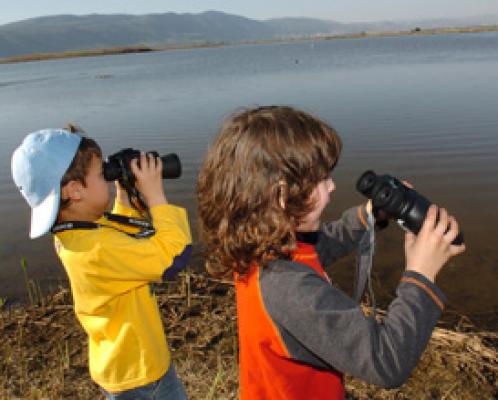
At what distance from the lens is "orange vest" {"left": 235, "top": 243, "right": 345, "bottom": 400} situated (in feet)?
4.49

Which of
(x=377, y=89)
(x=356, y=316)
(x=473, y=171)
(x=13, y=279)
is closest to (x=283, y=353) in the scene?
(x=356, y=316)

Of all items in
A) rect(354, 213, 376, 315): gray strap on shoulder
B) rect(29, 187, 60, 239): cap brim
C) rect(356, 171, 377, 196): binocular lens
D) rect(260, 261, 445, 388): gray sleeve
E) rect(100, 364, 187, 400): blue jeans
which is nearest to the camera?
rect(260, 261, 445, 388): gray sleeve

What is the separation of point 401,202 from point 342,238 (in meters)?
0.54

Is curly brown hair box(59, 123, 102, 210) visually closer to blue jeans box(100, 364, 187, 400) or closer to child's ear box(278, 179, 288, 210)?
blue jeans box(100, 364, 187, 400)

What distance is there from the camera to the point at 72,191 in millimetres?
1966

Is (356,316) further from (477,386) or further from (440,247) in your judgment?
(477,386)

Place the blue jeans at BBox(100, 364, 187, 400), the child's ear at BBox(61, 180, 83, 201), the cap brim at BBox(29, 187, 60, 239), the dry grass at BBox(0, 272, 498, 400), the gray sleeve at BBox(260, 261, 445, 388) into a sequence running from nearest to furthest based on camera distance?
the gray sleeve at BBox(260, 261, 445, 388)
the cap brim at BBox(29, 187, 60, 239)
the child's ear at BBox(61, 180, 83, 201)
the blue jeans at BBox(100, 364, 187, 400)
the dry grass at BBox(0, 272, 498, 400)

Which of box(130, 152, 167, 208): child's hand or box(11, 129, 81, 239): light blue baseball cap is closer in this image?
box(11, 129, 81, 239): light blue baseball cap

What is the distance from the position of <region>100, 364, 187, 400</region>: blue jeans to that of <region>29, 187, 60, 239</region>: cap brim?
834 millimetres

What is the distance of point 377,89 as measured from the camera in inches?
635

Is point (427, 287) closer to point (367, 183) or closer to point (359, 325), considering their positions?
point (359, 325)

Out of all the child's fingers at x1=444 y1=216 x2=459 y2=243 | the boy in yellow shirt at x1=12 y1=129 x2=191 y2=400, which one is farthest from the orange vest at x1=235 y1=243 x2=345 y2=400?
the boy in yellow shirt at x1=12 y1=129 x2=191 y2=400

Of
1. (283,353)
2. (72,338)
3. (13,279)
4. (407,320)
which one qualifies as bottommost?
(13,279)

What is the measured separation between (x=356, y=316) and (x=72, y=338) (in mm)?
2983
